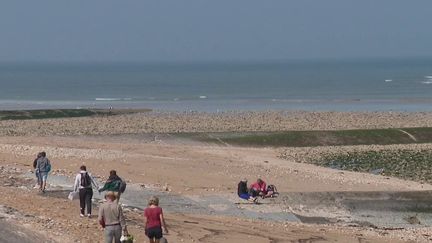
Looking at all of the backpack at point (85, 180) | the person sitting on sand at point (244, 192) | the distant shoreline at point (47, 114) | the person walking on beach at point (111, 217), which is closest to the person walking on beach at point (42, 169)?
the backpack at point (85, 180)

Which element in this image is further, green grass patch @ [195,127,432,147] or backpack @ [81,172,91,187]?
→ green grass patch @ [195,127,432,147]

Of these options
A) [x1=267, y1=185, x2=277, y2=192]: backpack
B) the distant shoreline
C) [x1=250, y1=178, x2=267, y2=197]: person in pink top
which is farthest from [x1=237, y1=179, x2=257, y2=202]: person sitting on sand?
the distant shoreline

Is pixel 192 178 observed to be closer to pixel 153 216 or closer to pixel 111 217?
pixel 153 216

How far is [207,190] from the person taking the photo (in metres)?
27.4

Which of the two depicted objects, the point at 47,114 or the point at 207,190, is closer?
the point at 207,190

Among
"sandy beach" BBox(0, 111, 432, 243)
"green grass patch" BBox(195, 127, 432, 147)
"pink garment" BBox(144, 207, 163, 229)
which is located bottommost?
"sandy beach" BBox(0, 111, 432, 243)

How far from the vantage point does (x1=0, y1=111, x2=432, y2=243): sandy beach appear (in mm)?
19469

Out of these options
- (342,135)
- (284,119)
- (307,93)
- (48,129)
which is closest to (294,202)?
(342,135)

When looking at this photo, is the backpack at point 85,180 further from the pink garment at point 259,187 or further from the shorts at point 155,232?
the pink garment at point 259,187

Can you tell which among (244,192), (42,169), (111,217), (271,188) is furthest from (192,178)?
(111,217)

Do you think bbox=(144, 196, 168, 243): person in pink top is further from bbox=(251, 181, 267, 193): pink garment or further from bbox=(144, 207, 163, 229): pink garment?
bbox=(251, 181, 267, 193): pink garment

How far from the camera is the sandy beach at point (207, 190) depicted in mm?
19469

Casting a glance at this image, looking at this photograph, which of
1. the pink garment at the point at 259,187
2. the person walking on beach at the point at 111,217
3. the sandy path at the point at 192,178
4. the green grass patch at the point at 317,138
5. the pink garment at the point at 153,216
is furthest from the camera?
the green grass patch at the point at 317,138

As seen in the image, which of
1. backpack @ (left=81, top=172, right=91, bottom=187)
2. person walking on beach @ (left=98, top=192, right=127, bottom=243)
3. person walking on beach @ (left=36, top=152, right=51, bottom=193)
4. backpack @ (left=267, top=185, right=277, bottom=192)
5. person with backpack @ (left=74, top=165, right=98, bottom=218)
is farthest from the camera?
backpack @ (left=267, top=185, right=277, bottom=192)
